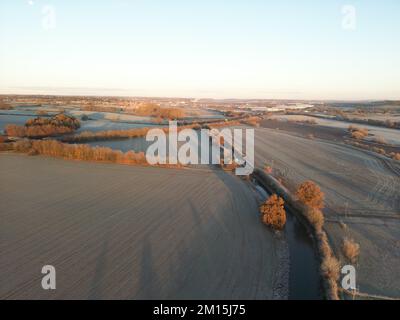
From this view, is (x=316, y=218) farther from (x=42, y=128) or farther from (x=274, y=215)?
(x=42, y=128)

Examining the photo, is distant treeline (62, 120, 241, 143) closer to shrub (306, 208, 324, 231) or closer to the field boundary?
the field boundary

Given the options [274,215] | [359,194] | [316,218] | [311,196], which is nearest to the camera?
[274,215]

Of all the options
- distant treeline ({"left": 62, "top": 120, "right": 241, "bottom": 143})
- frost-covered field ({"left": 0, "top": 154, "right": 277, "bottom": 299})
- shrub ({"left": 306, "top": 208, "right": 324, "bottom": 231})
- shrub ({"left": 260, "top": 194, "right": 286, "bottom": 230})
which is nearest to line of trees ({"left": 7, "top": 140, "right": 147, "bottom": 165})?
frost-covered field ({"left": 0, "top": 154, "right": 277, "bottom": 299})

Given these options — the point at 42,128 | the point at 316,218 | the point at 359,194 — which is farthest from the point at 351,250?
the point at 42,128

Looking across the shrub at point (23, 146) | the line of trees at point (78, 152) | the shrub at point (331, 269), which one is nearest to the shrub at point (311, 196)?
the shrub at point (331, 269)

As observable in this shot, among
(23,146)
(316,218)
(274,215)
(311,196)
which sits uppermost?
(23,146)

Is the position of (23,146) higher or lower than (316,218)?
higher
